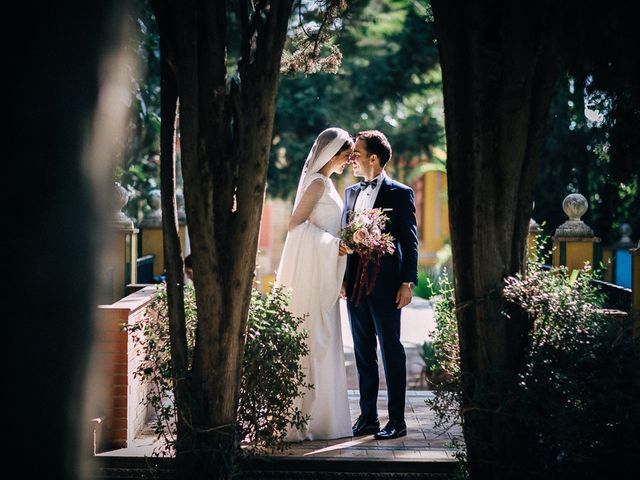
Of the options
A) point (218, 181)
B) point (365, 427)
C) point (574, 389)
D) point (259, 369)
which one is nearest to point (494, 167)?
point (574, 389)

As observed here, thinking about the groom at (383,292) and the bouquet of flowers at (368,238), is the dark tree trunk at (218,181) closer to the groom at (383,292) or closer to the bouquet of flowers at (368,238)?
the bouquet of flowers at (368,238)

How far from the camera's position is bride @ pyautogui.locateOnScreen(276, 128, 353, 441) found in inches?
230

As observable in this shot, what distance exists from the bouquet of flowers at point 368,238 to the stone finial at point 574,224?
11.6ft

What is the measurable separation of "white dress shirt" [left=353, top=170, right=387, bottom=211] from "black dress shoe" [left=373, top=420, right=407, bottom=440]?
66.8 inches

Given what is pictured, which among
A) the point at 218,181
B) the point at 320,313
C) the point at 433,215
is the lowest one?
the point at 320,313

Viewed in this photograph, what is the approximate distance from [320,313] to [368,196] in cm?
100

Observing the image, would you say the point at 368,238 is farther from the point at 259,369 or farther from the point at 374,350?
the point at 259,369

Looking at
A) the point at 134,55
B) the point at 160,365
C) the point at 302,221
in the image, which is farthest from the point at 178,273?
the point at 134,55

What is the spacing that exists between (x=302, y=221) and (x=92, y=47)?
405 cm

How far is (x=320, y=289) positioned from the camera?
5.91 meters

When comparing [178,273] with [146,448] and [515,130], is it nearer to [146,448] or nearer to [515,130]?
[146,448]

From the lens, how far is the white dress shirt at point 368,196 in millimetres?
5969

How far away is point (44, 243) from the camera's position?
1981 mm

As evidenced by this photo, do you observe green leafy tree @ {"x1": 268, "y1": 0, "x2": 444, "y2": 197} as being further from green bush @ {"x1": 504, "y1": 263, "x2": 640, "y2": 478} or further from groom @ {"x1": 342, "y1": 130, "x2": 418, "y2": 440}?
green bush @ {"x1": 504, "y1": 263, "x2": 640, "y2": 478}
